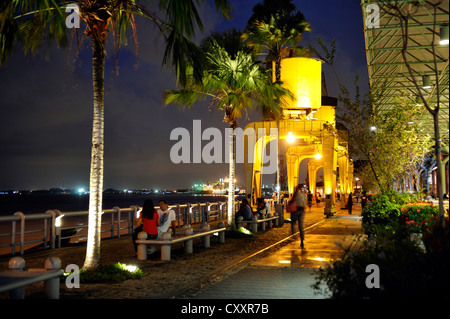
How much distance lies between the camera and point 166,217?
42.3 feet

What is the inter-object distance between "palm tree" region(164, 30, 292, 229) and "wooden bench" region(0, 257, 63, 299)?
11.1 meters

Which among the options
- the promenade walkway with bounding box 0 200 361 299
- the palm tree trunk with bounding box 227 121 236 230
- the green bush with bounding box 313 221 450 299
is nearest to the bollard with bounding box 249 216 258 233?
the palm tree trunk with bounding box 227 121 236 230

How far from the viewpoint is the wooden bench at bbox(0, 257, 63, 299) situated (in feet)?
20.1

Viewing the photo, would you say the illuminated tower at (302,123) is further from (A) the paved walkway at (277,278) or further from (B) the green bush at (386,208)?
(A) the paved walkway at (277,278)

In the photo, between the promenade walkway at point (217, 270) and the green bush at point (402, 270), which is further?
the promenade walkway at point (217, 270)

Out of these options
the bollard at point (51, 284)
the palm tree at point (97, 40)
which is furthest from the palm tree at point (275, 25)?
the bollard at point (51, 284)

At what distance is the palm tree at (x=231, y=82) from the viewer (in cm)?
1786

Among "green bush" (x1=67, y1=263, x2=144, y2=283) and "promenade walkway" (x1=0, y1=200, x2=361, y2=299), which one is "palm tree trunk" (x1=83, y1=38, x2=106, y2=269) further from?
"promenade walkway" (x1=0, y1=200, x2=361, y2=299)

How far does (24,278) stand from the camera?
6.36 m

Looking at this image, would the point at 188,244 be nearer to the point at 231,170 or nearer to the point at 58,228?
the point at 58,228

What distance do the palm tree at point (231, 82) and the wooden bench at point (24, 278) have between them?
11111 millimetres

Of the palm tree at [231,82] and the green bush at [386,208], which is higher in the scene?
the palm tree at [231,82]
